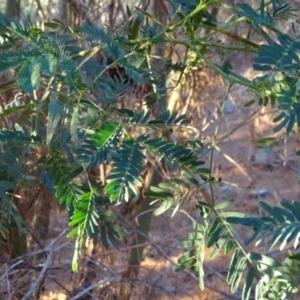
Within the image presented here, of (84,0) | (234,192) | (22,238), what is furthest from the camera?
(234,192)

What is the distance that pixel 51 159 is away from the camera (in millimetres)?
746

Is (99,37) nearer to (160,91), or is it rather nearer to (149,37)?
(149,37)

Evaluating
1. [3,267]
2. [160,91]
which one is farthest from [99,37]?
[3,267]

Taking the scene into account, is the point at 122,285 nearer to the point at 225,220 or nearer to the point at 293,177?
the point at 225,220

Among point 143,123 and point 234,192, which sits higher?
point 143,123

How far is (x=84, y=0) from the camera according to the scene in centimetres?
177

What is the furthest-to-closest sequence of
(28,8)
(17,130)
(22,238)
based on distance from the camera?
(28,8)
(22,238)
(17,130)

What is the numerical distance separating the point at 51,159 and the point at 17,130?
0.06 metres

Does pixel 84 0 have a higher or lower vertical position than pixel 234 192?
higher

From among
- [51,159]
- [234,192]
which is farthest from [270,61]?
[234,192]

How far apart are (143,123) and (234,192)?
9.66ft

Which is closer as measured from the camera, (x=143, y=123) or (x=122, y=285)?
(x=143, y=123)

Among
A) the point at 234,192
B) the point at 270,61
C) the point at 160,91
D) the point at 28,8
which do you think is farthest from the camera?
the point at 234,192

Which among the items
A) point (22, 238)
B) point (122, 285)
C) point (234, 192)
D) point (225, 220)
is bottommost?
point (234, 192)
